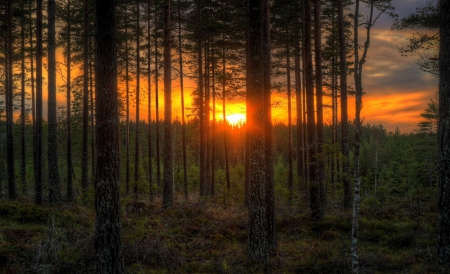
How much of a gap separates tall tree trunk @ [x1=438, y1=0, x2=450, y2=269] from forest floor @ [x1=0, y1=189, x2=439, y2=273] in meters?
0.67

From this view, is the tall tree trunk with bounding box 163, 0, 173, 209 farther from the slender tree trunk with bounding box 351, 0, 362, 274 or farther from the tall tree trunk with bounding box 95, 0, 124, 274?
the slender tree trunk with bounding box 351, 0, 362, 274

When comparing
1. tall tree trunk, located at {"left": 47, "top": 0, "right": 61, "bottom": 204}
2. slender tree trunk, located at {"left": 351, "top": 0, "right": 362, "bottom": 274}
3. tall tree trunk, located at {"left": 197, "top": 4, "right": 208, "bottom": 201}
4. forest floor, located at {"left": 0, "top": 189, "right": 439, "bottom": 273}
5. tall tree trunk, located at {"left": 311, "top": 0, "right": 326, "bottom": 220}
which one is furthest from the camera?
tall tree trunk, located at {"left": 197, "top": 4, "right": 208, "bottom": 201}

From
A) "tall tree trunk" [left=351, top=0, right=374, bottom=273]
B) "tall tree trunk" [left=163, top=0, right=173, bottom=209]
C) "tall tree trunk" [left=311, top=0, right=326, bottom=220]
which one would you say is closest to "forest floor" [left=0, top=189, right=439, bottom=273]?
"tall tree trunk" [left=311, top=0, right=326, bottom=220]

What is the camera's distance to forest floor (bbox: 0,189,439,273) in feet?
22.4

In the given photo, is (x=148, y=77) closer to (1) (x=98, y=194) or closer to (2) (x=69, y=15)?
(2) (x=69, y=15)

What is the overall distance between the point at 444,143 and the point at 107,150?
330 inches

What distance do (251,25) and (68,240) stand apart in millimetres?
7841

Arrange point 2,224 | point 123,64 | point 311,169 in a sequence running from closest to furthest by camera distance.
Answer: point 2,224, point 311,169, point 123,64

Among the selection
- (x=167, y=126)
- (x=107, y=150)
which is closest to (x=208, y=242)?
(x=107, y=150)

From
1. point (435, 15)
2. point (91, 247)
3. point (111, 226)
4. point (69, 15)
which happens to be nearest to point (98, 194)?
point (111, 226)

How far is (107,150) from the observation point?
18.6ft

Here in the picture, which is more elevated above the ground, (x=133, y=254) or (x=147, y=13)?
(x=147, y=13)

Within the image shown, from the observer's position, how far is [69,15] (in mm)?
20203

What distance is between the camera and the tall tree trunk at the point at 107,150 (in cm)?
559
